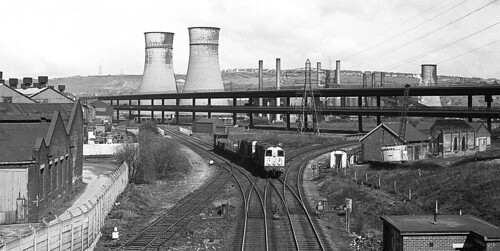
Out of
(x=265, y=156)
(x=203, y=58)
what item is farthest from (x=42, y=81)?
(x=203, y=58)

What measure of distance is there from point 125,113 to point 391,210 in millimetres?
132891

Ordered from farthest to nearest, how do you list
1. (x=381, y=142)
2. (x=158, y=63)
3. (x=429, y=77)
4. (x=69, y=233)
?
(x=429, y=77)
(x=158, y=63)
(x=381, y=142)
(x=69, y=233)

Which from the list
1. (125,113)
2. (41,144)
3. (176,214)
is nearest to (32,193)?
(41,144)

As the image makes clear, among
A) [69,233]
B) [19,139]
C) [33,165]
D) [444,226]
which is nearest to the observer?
[444,226]

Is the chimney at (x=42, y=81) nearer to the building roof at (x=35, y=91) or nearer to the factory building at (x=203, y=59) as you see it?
the building roof at (x=35, y=91)

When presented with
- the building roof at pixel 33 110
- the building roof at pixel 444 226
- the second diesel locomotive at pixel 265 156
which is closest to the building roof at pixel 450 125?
the second diesel locomotive at pixel 265 156

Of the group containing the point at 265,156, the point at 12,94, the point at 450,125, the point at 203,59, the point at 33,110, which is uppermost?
the point at 203,59

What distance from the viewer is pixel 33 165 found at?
24094 mm

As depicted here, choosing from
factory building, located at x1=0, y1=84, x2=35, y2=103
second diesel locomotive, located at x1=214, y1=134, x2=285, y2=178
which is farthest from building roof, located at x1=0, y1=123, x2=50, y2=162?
factory building, located at x1=0, y1=84, x2=35, y2=103

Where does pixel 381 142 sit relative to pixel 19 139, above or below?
below

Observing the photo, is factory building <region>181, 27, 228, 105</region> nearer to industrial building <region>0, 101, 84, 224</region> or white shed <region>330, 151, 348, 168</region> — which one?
white shed <region>330, 151, 348, 168</region>

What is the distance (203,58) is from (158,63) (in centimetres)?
1415

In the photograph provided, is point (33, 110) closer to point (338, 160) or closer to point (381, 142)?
point (338, 160)

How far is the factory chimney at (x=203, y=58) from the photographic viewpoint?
91250 mm
